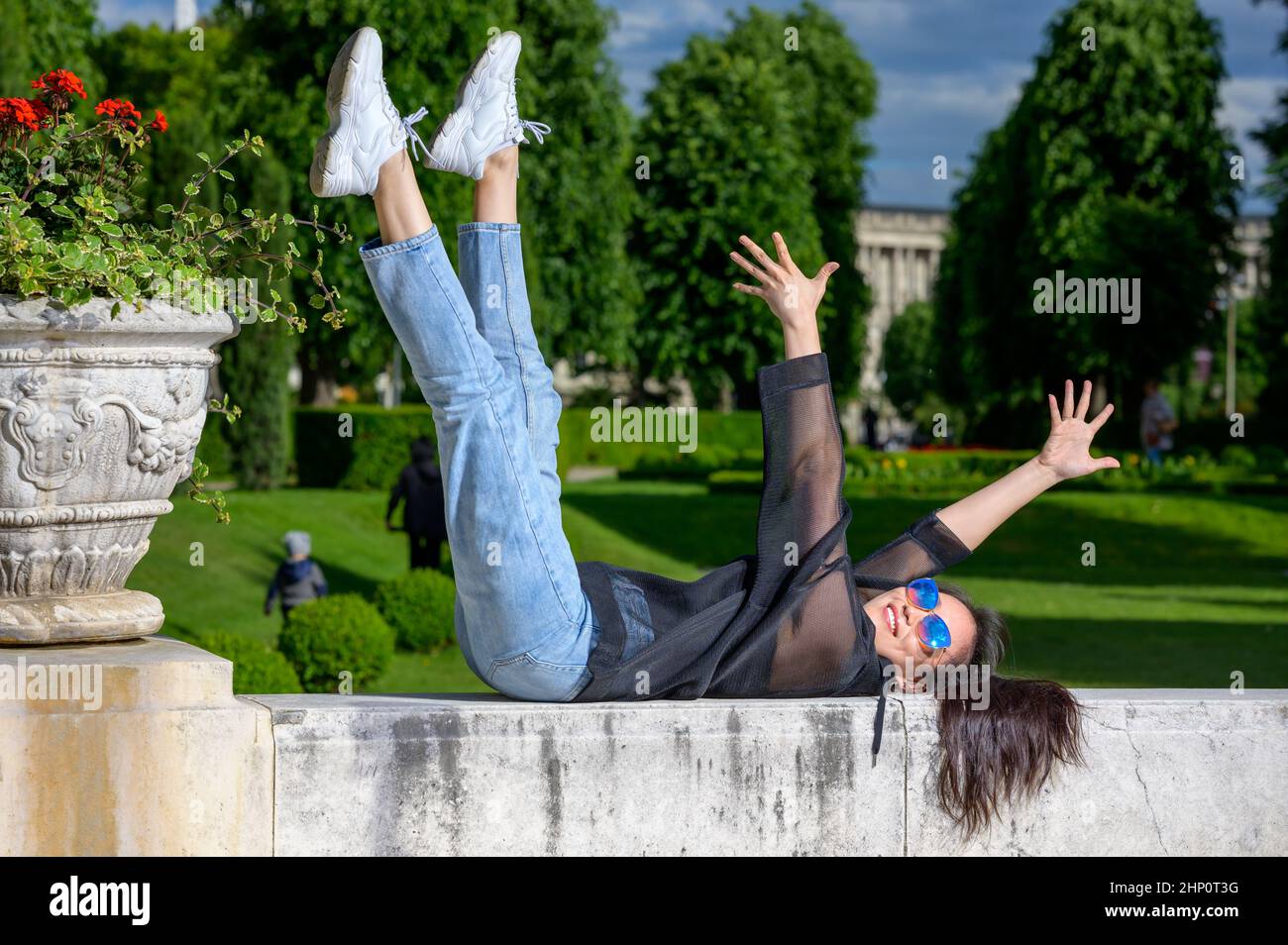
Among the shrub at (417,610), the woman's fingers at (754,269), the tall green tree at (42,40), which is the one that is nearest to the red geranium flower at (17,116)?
the woman's fingers at (754,269)

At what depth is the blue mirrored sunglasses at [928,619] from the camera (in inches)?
165

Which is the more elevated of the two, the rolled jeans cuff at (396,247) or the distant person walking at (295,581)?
the rolled jeans cuff at (396,247)

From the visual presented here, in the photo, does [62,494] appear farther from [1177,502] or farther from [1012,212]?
[1012,212]

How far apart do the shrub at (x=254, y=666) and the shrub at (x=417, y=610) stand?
11.3 ft

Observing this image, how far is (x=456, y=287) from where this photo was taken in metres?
3.68

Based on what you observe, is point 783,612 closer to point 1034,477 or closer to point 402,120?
point 1034,477

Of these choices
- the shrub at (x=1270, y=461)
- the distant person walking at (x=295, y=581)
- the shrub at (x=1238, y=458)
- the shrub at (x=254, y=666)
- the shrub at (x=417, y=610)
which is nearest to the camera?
the shrub at (x=254, y=666)

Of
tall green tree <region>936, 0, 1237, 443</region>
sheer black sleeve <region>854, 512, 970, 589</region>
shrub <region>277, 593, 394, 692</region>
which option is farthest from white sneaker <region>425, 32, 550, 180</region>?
tall green tree <region>936, 0, 1237, 443</region>

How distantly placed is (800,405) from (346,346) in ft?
77.3

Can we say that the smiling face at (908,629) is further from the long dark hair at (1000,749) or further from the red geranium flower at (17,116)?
the red geranium flower at (17,116)

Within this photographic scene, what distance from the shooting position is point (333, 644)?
9875 mm

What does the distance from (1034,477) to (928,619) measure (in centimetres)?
51

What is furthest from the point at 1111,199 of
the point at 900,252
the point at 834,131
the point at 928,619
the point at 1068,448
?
the point at 900,252

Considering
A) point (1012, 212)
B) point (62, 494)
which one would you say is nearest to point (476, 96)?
point (62, 494)
